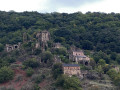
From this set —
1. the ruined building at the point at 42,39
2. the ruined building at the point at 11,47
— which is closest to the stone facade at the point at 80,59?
the ruined building at the point at 42,39

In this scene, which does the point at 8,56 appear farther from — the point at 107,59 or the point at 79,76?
the point at 107,59

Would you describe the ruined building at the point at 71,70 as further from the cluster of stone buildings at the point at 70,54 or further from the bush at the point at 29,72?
the bush at the point at 29,72

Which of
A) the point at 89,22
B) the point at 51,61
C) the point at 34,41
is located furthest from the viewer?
the point at 89,22

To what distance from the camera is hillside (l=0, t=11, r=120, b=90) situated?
2315 inches

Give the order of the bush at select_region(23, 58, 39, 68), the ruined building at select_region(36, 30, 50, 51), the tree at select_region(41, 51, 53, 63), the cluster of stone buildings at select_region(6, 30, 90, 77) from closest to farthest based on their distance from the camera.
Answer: the cluster of stone buildings at select_region(6, 30, 90, 77), the bush at select_region(23, 58, 39, 68), the tree at select_region(41, 51, 53, 63), the ruined building at select_region(36, 30, 50, 51)

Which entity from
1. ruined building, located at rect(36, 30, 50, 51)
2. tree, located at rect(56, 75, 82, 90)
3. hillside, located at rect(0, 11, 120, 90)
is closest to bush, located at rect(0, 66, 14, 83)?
hillside, located at rect(0, 11, 120, 90)

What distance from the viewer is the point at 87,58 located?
6925 centimetres

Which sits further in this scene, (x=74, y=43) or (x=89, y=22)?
(x=89, y=22)

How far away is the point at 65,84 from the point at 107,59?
22611mm

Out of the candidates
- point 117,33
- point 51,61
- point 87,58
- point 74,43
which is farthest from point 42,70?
point 117,33

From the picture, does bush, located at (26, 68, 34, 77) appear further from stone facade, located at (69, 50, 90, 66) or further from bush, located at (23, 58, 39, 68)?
stone facade, located at (69, 50, 90, 66)

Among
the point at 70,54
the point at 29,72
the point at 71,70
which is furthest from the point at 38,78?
the point at 70,54

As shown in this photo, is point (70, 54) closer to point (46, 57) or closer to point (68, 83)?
point (46, 57)

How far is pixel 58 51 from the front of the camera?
7344cm
